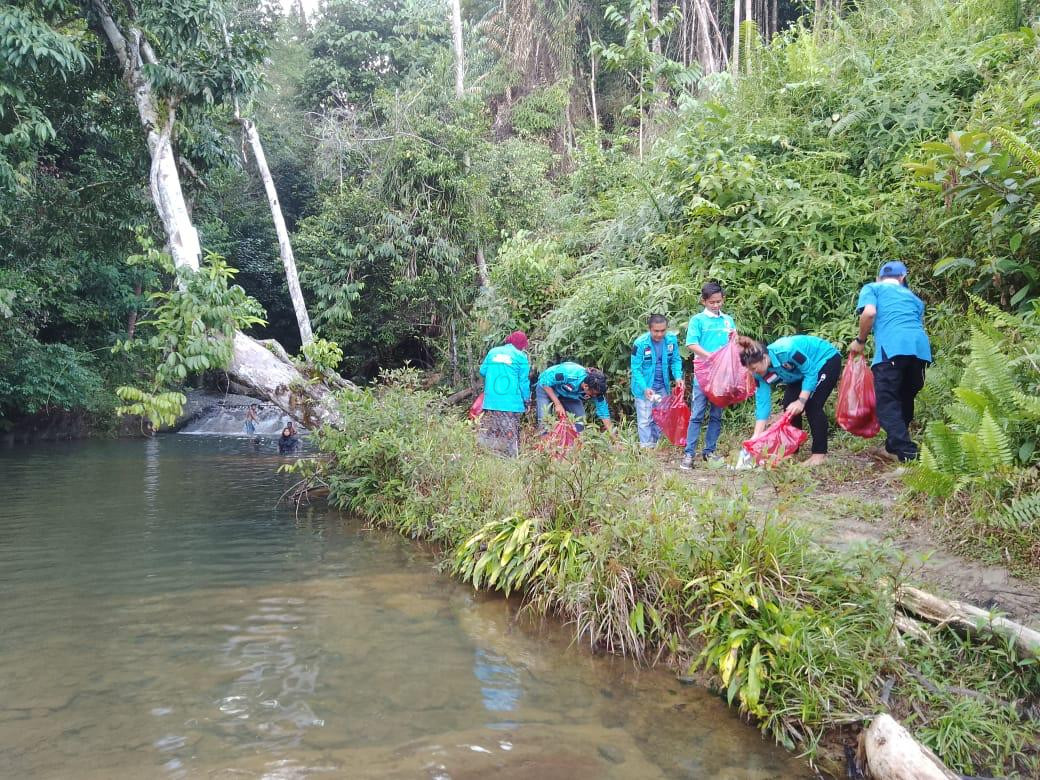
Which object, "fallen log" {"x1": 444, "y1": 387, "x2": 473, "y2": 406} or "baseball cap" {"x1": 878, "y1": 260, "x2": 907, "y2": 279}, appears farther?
"fallen log" {"x1": 444, "y1": 387, "x2": 473, "y2": 406}

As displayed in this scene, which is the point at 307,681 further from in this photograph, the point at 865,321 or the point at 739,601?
the point at 865,321

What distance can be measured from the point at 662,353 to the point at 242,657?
17.9 feet

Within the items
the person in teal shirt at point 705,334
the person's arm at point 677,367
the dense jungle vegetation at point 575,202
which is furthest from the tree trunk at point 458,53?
the person in teal shirt at point 705,334

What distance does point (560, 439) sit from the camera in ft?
19.7

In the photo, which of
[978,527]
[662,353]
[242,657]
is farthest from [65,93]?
[978,527]

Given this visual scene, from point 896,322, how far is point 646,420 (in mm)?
3183

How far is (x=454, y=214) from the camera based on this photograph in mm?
17062

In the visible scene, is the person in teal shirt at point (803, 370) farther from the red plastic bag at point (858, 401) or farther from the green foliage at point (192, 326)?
the green foliage at point (192, 326)

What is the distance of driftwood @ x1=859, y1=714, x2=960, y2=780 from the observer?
284cm

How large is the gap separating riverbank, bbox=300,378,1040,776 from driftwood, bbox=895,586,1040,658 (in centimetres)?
7

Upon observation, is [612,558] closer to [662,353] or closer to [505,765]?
[505,765]

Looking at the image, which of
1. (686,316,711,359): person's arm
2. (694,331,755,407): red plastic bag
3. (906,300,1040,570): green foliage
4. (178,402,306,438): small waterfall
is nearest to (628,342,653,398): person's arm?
(686,316,711,359): person's arm

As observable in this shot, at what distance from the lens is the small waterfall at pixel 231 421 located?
763 inches

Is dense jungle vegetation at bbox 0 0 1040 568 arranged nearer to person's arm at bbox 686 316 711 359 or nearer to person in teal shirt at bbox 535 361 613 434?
person in teal shirt at bbox 535 361 613 434
